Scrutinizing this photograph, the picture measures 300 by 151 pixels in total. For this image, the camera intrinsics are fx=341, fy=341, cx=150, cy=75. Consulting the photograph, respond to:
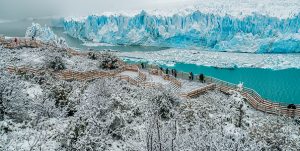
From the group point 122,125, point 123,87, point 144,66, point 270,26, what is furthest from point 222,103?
point 270,26

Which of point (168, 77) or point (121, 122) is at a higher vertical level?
point (121, 122)

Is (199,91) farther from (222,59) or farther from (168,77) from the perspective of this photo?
(222,59)

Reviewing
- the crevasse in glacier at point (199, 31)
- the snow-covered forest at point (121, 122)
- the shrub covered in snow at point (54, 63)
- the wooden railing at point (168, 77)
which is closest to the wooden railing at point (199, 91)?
the snow-covered forest at point (121, 122)

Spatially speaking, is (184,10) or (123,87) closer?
(123,87)

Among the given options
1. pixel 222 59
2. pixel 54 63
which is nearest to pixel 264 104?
pixel 54 63

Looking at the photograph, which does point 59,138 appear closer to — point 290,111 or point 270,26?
point 290,111

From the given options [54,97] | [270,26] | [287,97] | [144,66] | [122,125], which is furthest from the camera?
[270,26]
